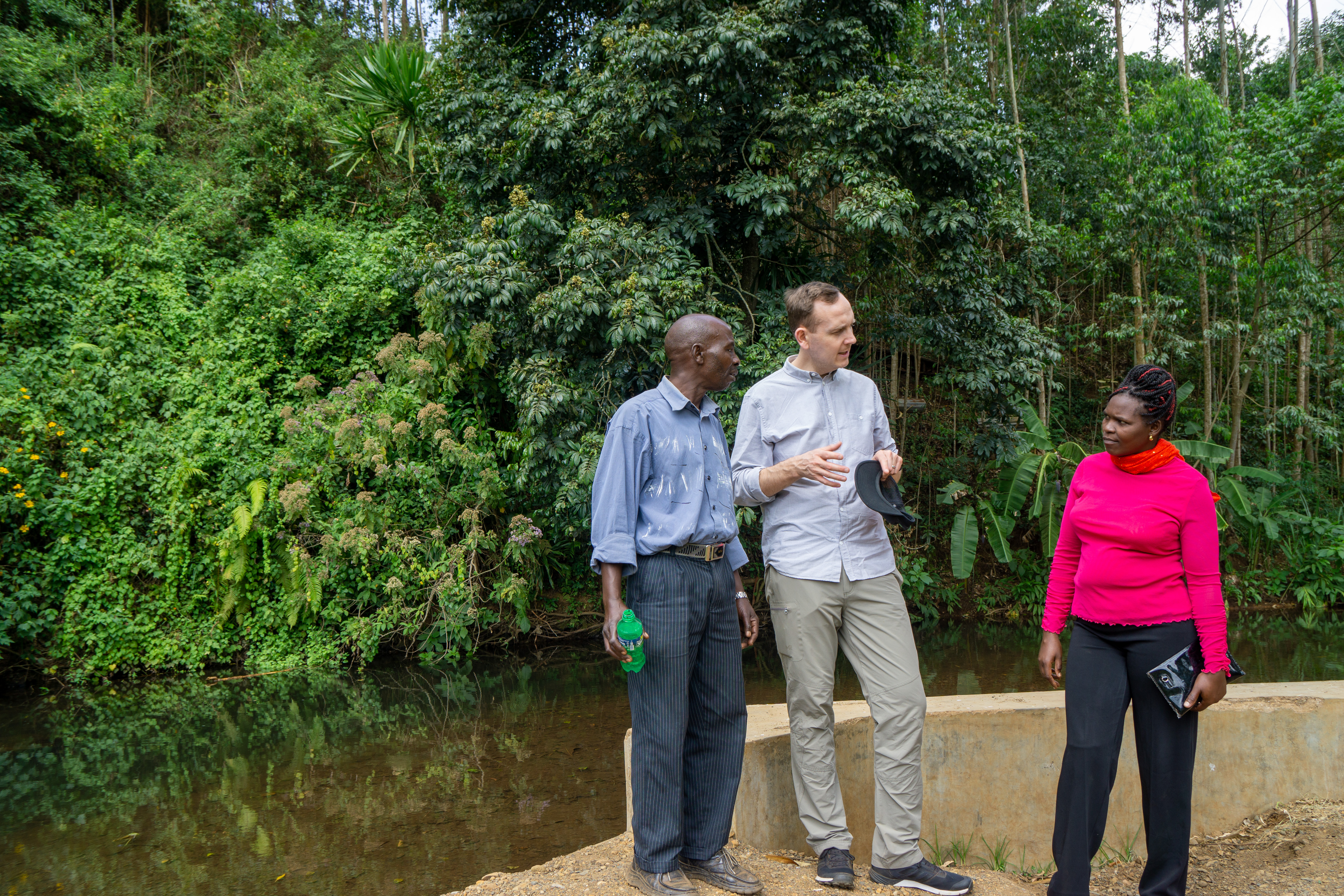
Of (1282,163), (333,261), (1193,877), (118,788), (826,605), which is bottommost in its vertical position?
(118,788)

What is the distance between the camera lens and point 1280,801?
3486 millimetres

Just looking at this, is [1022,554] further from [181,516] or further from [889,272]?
[181,516]

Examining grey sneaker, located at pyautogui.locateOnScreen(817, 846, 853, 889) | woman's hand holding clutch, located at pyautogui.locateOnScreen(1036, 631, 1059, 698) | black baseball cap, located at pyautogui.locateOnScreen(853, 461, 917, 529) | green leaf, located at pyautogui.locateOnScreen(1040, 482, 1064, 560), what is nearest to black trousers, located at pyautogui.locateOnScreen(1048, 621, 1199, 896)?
woman's hand holding clutch, located at pyautogui.locateOnScreen(1036, 631, 1059, 698)

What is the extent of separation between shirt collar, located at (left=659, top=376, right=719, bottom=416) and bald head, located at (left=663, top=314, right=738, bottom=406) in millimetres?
15

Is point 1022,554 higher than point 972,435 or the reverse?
the reverse

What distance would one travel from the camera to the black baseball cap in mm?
2879

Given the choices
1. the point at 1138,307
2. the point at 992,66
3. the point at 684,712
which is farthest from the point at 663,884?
the point at 992,66

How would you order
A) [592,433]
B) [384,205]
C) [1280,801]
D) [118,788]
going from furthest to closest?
[384,205]
[592,433]
[118,788]
[1280,801]

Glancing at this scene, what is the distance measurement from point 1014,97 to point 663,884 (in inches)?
515

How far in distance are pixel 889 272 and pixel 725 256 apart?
5.51 ft

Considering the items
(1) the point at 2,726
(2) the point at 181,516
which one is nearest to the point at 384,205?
(2) the point at 181,516

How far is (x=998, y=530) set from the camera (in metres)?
9.72

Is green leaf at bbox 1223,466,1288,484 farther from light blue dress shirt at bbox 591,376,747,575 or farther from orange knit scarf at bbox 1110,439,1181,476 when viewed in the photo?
light blue dress shirt at bbox 591,376,747,575

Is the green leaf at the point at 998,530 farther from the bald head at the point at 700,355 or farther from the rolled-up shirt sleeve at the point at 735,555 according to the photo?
the bald head at the point at 700,355
